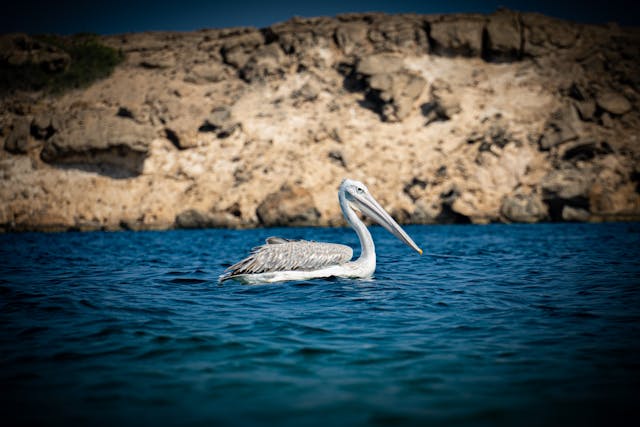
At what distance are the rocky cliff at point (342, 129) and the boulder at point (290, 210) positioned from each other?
0.10 m

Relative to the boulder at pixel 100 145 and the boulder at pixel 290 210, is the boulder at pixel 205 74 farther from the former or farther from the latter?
the boulder at pixel 290 210

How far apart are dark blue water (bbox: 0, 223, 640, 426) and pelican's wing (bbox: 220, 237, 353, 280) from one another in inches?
11.9

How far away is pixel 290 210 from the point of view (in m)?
26.8

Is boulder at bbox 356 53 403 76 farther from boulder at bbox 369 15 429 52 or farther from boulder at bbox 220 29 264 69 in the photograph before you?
boulder at bbox 220 29 264 69

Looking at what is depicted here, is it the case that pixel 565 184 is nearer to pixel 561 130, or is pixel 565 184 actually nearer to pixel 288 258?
pixel 561 130

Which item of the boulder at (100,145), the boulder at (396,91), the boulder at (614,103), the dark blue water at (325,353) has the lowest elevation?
the dark blue water at (325,353)

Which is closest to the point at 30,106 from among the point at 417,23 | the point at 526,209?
the point at 417,23

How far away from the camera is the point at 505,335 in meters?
4.05

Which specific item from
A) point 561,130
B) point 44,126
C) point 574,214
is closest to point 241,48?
point 44,126

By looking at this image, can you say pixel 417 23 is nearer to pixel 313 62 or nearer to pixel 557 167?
→ pixel 313 62

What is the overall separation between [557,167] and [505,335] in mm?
28543

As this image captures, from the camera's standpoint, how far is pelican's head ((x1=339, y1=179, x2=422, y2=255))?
7.40 meters

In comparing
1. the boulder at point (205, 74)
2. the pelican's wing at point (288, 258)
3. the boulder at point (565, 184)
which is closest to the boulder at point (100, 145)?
the boulder at point (205, 74)

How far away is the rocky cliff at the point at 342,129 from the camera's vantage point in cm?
2847
